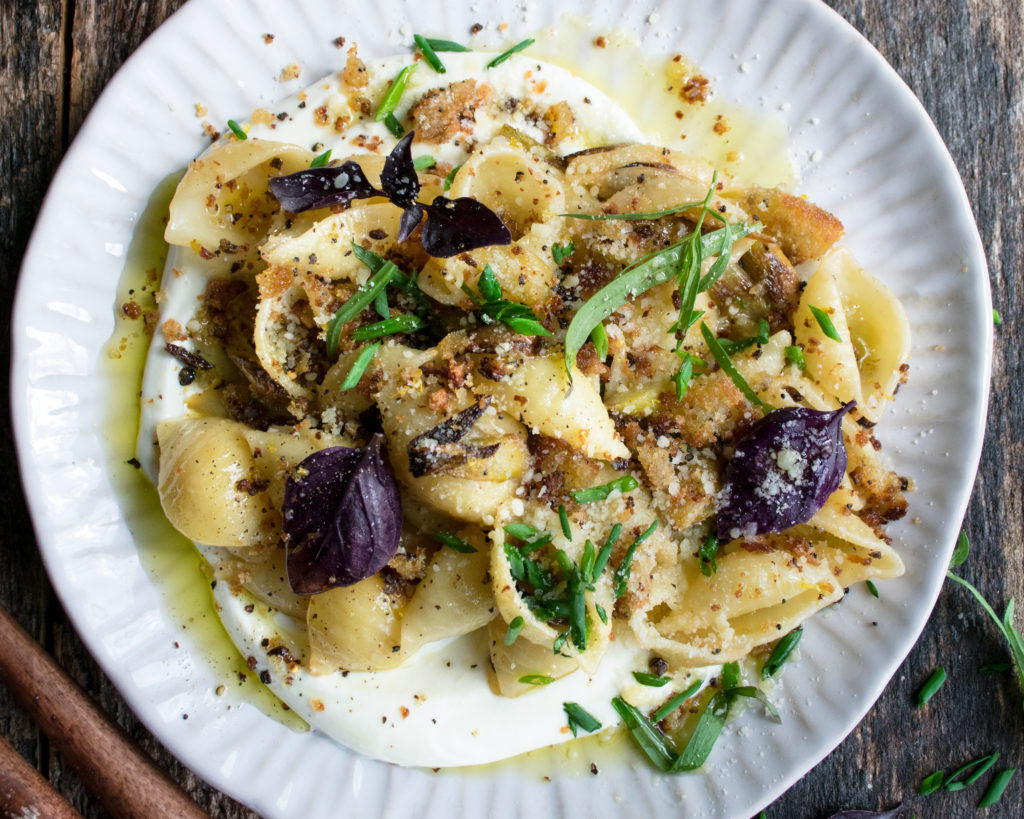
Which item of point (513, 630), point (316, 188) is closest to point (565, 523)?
point (513, 630)

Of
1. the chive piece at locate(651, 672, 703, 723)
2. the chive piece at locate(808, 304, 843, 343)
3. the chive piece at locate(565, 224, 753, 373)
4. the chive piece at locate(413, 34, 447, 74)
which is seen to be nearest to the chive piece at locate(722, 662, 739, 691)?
the chive piece at locate(651, 672, 703, 723)

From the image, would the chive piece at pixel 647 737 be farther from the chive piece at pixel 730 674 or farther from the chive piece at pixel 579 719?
the chive piece at pixel 730 674

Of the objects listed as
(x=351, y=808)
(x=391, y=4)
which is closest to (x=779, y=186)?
(x=391, y=4)

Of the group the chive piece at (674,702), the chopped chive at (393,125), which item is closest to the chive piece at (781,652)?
the chive piece at (674,702)

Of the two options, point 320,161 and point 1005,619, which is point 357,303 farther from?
point 1005,619

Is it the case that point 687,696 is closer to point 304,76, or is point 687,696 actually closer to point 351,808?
point 351,808
